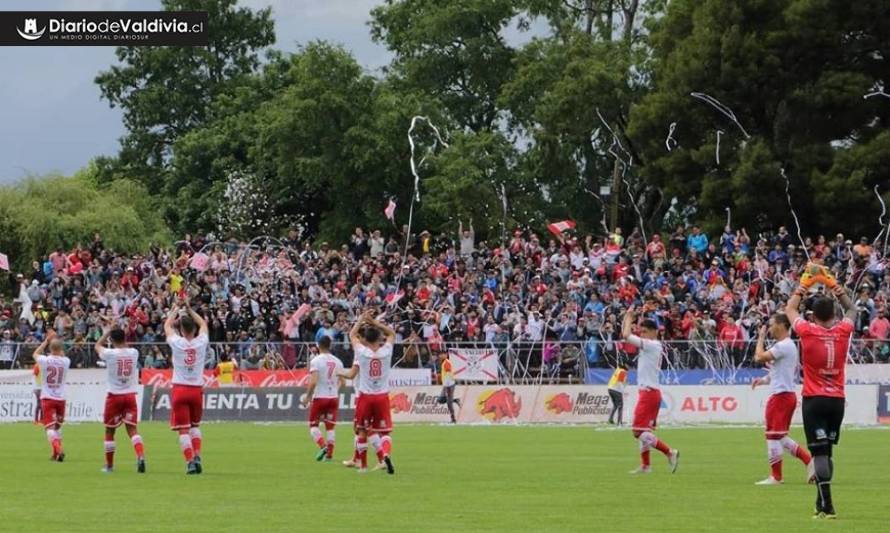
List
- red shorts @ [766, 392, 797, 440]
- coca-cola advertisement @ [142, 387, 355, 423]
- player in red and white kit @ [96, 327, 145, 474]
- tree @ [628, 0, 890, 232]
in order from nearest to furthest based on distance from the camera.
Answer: red shorts @ [766, 392, 797, 440], player in red and white kit @ [96, 327, 145, 474], coca-cola advertisement @ [142, 387, 355, 423], tree @ [628, 0, 890, 232]

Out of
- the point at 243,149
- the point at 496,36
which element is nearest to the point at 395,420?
the point at 496,36

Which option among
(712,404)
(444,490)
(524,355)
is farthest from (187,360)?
(712,404)

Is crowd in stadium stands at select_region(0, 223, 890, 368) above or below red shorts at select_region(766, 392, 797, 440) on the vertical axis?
above

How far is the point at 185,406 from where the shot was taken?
925 inches

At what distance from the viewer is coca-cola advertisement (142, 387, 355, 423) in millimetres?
45438

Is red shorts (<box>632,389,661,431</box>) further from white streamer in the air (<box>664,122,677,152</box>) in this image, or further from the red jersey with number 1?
white streamer in the air (<box>664,122,677,152</box>)

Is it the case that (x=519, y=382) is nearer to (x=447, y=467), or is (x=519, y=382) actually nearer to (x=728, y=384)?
(x=728, y=384)

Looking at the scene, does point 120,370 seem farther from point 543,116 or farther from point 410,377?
point 543,116

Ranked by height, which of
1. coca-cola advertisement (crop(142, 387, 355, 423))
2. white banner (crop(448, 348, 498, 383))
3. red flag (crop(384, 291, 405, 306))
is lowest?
coca-cola advertisement (crop(142, 387, 355, 423))

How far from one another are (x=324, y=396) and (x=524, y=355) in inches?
676

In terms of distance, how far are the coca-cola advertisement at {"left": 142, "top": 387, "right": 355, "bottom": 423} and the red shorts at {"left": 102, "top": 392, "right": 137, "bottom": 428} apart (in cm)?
2096

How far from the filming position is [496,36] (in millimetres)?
77000

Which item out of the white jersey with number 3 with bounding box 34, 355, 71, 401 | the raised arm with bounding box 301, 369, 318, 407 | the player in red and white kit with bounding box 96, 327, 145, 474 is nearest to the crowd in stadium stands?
the raised arm with bounding box 301, 369, 318, 407

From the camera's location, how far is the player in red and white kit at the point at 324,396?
26906 millimetres
